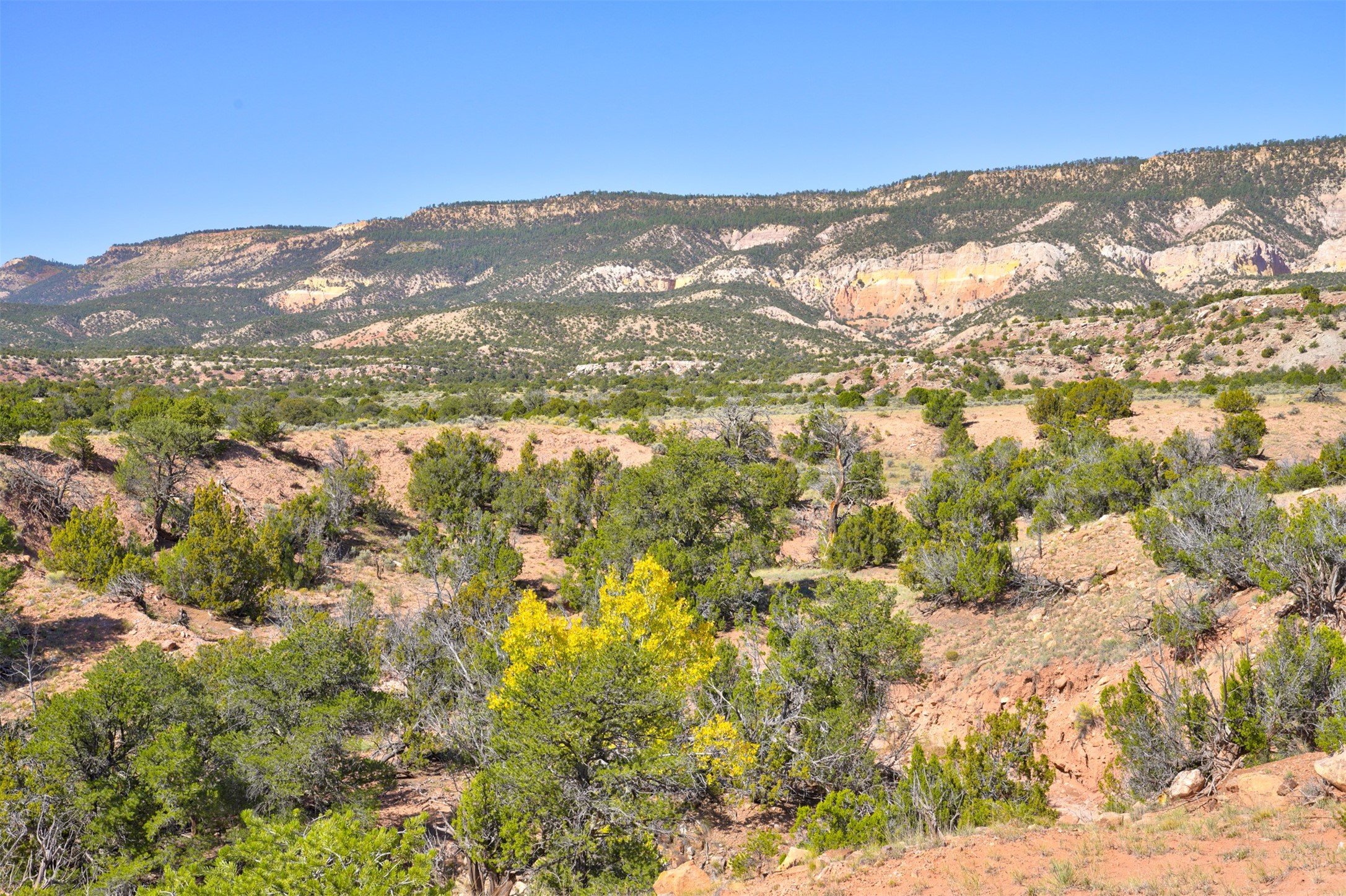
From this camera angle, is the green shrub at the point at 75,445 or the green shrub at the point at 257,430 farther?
the green shrub at the point at 257,430

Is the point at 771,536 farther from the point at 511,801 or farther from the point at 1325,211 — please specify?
the point at 1325,211

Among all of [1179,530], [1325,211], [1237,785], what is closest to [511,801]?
[1237,785]

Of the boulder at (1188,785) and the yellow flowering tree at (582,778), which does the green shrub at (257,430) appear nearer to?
the yellow flowering tree at (582,778)

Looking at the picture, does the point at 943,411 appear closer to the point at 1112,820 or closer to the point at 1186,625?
the point at 1186,625

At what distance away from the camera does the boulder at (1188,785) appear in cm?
796

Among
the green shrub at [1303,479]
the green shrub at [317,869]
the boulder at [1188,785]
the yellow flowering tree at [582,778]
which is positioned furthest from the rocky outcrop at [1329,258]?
the green shrub at [317,869]

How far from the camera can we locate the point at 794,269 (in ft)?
463

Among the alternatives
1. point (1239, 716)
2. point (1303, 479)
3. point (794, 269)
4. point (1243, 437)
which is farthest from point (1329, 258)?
point (1239, 716)

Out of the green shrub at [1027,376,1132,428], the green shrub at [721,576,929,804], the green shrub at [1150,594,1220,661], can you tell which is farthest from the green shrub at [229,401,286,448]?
the green shrub at [1027,376,1132,428]

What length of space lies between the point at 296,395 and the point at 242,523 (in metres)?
33.8

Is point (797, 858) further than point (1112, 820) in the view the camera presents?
Yes

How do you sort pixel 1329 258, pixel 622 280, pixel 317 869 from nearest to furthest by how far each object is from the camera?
pixel 317 869 → pixel 1329 258 → pixel 622 280

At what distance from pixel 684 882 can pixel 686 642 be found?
13.4 ft

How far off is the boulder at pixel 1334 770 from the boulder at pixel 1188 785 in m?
1.46
